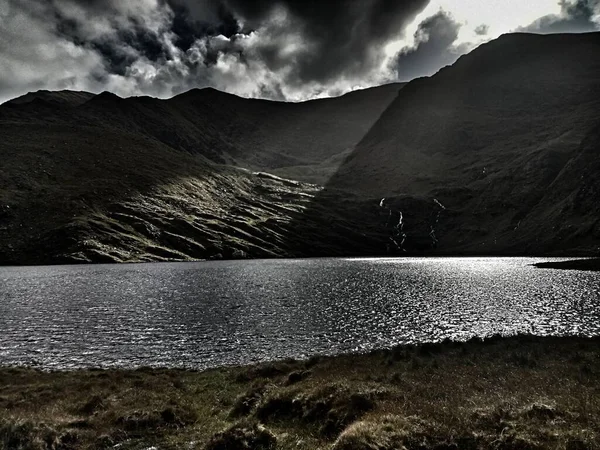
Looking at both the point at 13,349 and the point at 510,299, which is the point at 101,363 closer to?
the point at 13,349

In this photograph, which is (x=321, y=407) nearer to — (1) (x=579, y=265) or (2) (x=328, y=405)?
(2) (x=328, y=405)

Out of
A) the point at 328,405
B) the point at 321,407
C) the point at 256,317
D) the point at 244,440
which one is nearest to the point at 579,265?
the point at 256,317

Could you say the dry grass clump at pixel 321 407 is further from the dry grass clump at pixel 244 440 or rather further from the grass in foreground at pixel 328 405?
the dry grass clump at pixel 244 440

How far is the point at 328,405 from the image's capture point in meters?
21.1

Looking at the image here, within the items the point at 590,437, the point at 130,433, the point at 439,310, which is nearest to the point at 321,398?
the point at 130,433

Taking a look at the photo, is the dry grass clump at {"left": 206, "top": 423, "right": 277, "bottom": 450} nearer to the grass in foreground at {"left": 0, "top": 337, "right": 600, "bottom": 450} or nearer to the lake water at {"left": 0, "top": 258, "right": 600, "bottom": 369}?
the grass in foreground at {"left": 0, "top": 337, "right": 600, "bottom": 450}

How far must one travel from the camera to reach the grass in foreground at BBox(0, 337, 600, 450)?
1677cm

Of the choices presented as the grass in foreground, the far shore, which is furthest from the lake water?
the far shore

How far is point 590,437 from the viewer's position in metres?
15.4

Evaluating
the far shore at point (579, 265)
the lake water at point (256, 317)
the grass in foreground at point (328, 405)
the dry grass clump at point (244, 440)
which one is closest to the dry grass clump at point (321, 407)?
the grass in foreground at point (328, 405)

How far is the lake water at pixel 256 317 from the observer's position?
140 feet

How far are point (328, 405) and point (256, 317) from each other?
38.5 m

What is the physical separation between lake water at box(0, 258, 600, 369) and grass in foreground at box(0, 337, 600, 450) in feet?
26.9

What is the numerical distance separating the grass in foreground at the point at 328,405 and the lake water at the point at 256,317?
8187 millimetres
